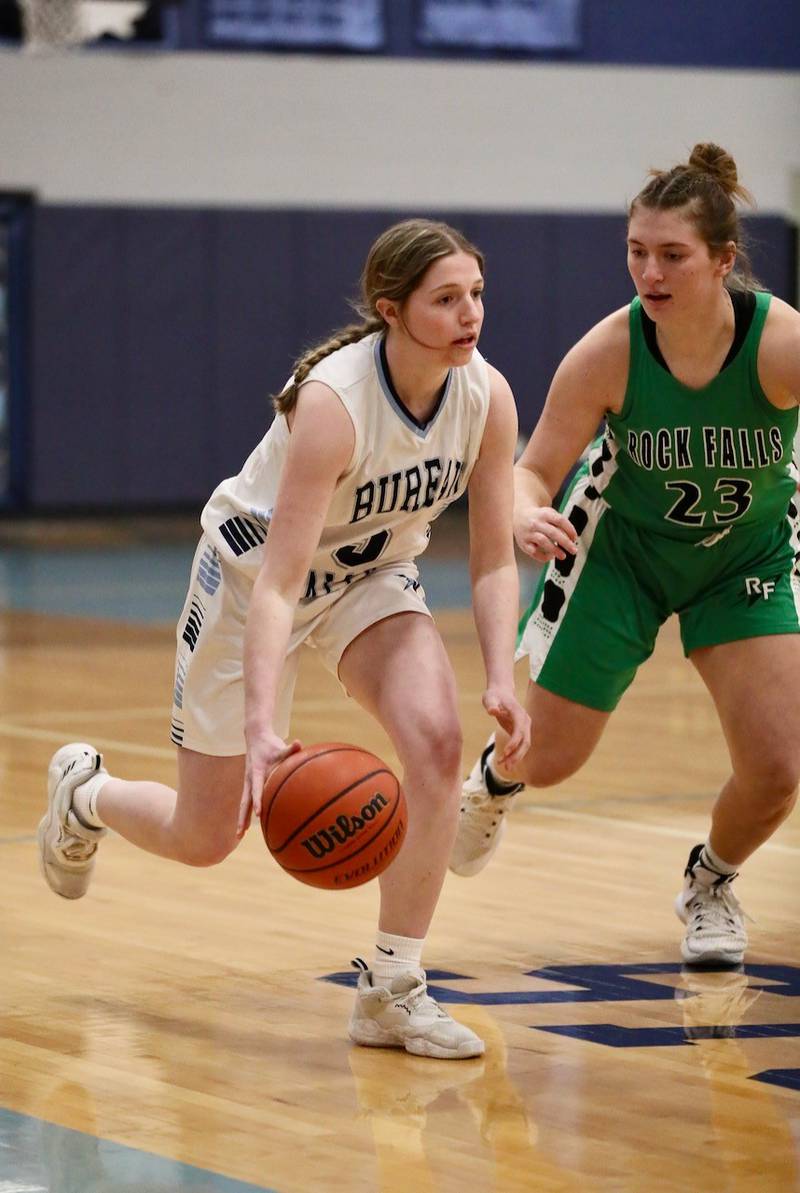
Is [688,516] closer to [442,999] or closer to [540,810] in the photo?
[442,999]

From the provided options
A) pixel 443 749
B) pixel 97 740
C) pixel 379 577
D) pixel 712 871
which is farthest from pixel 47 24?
pixel 443 749

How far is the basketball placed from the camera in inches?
138

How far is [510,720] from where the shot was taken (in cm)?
370

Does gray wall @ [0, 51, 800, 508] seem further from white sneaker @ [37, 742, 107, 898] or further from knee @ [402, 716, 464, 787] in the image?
knee @ [402, 716, 464, 787]

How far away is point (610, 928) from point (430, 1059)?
109cm

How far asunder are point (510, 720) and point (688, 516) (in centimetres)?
81

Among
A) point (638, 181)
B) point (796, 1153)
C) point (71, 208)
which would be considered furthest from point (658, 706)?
point (638, 181)

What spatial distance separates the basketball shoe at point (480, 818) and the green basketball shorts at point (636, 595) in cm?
32

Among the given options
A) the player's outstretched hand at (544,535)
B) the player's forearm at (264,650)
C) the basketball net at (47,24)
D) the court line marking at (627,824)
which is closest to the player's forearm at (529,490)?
the player's outstretched hand at (544,535)

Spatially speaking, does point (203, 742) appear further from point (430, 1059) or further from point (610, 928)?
point (610, 928)

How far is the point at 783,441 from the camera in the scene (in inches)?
168

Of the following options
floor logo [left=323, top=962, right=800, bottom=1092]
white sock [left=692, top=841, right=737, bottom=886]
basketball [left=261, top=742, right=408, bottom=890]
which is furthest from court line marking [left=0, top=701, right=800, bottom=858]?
Result: basketball [left=261, top=742, right=408, bottom=890]

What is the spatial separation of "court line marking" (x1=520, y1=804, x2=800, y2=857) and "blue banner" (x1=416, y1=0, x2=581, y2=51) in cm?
1197

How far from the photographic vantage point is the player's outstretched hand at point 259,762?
347cm
